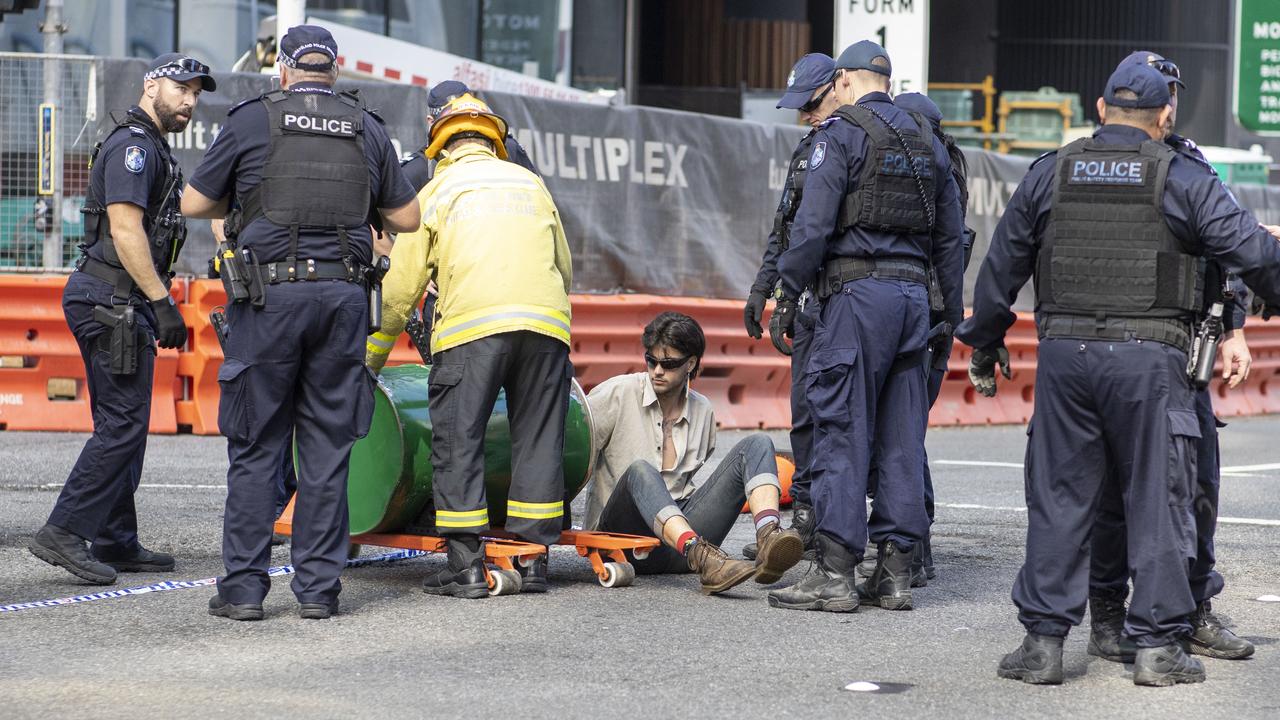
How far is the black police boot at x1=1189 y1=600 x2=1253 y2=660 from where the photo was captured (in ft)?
19.4

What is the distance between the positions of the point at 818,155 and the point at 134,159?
265 cm

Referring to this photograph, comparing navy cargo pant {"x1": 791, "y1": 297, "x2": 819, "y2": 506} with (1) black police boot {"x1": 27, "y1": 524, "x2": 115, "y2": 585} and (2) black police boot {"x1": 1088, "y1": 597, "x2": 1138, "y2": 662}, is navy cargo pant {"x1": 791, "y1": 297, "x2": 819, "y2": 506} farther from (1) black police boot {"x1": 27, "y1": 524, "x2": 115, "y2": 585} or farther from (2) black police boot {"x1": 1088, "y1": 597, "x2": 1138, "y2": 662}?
(1) black police boot {"x1": 27, "y1": 524, "x2": 115, "y2": 585}

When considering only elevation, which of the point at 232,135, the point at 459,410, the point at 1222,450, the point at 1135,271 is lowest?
the point at 1222,450

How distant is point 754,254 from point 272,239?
29.1ft

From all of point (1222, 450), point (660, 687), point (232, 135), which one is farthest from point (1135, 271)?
point (1222, 450)

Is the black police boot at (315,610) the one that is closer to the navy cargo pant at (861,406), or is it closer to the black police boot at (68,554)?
the black police boot at (68,554)

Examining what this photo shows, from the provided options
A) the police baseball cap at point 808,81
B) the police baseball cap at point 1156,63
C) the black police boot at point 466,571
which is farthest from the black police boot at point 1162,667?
the police baseball cap at point 808,81

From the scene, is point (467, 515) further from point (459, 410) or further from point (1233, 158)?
point (1233, 158)

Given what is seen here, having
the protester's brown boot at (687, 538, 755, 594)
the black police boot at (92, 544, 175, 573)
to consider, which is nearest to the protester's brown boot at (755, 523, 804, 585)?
the protester's brown boot at (687, 538, 755, 594)

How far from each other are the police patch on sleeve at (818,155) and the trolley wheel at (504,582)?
6.34 feet

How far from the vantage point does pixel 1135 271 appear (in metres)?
5.46

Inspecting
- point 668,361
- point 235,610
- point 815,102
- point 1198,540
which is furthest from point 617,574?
point 1198,540

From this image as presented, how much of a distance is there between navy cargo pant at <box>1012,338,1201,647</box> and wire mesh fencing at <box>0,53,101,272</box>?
341 inches

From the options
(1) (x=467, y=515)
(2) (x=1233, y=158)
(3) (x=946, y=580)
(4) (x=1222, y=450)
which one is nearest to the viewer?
(1) (x=467, y=515)
